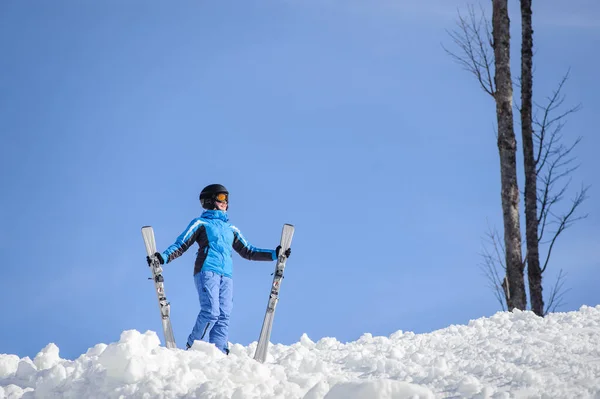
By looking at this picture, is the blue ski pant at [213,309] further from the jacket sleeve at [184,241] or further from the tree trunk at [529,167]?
the tree trunk at [529,167]

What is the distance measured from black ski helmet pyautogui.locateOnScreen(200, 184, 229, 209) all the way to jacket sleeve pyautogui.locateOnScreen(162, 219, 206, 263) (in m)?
0.28

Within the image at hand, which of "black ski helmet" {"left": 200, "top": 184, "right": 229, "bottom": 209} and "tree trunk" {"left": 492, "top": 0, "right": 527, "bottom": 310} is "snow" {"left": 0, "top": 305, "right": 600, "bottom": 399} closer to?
"black ski helmet" {"left": 200, "top": 184, "right": 229, "bottom": 209}

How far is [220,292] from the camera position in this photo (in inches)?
317

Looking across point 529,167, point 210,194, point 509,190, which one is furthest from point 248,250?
point 529,167

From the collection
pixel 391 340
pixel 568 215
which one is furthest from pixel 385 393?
pixel 568 215

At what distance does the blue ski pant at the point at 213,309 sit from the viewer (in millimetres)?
7785

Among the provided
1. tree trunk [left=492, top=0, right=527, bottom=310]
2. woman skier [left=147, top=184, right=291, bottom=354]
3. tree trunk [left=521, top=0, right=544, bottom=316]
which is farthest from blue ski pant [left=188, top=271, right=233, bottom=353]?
tree trunk [left=521, top=0, right=544, bottom=316]

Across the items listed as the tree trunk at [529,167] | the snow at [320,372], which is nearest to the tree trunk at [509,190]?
the tree trunk at [529,167]

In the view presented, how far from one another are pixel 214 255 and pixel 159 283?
28.8 inches

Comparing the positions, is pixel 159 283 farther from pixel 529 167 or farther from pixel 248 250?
pixel 529 167

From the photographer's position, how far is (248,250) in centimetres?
862

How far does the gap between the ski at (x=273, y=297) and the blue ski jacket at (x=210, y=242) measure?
0.59 m

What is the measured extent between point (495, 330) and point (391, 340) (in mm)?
1345

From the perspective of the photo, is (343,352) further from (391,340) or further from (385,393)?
(385,393)
